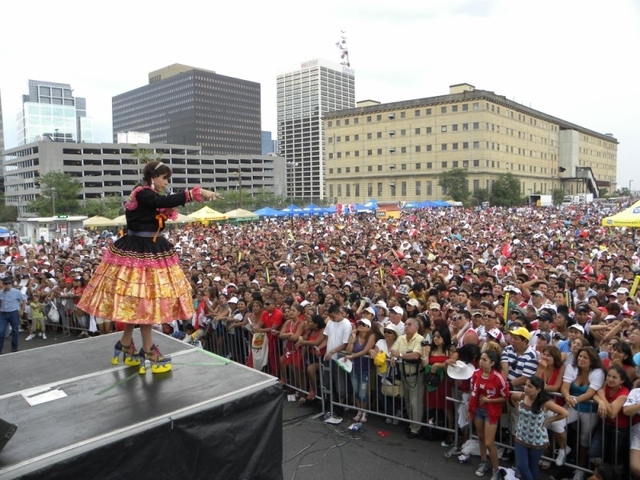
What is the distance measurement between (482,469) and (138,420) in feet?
12.3

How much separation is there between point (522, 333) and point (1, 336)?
30.6ft

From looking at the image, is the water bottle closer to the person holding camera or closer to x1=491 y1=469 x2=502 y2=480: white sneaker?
the person holding camera

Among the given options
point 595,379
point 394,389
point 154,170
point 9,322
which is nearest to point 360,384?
point 394,389

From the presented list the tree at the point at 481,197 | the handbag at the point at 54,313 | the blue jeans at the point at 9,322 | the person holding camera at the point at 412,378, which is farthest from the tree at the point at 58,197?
the person holding camera at the point at 412,378

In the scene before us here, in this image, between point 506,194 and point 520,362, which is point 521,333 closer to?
point 520,362

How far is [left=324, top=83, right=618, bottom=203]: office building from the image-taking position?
8112cm

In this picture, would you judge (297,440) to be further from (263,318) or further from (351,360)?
(263,318)

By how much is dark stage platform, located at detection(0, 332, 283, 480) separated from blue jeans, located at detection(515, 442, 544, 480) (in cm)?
244

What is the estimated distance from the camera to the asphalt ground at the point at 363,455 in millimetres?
5270

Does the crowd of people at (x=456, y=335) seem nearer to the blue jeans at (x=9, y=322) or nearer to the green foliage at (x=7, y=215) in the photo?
the blue jeans at (x=9, y=322)

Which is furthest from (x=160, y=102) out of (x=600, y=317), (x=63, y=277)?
(x=600, y=317)


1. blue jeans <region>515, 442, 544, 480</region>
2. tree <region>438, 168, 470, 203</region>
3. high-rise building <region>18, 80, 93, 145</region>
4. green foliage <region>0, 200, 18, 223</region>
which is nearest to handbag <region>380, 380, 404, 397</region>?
blue jeans <region>515, 442, 544, 480</region>

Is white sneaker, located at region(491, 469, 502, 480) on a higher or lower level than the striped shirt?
lower

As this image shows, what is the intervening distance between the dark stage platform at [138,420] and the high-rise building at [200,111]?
12510 centimetres
